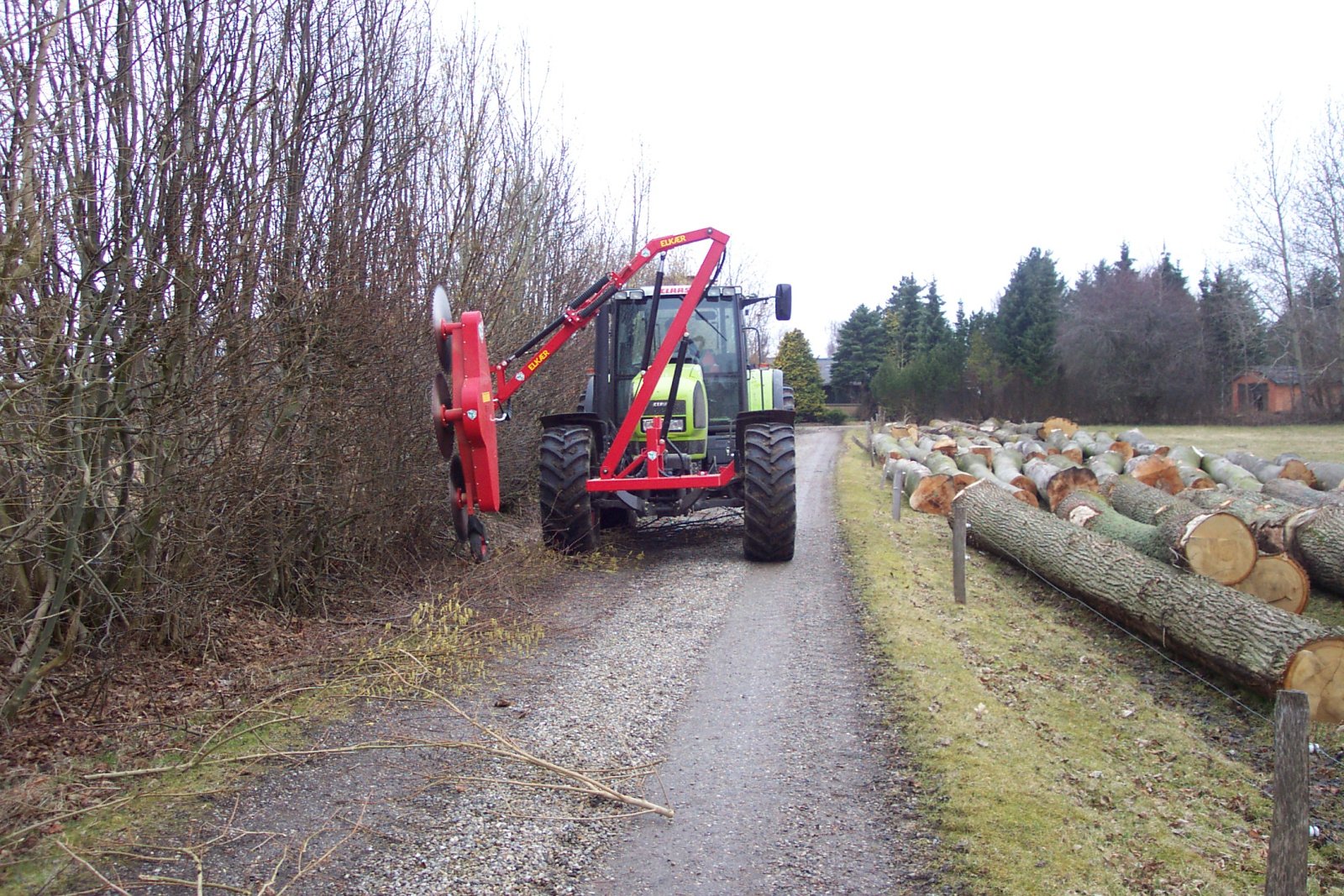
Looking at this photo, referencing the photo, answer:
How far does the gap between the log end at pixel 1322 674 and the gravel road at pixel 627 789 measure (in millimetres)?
2857

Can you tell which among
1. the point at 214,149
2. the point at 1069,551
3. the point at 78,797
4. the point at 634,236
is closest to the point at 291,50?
the point at 214,149

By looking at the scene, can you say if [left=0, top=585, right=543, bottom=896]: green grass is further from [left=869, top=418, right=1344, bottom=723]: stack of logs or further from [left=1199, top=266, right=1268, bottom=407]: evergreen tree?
[left=1199, top=266, right=1268, bottom=407]: evergreen tree

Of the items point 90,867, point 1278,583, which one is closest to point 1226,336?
point 1278,583

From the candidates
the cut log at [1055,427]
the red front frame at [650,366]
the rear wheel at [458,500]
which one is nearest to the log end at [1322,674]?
the red front frame at [650,366]

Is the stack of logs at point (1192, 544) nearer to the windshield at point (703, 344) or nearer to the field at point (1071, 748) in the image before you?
the field at point (1071, 748)

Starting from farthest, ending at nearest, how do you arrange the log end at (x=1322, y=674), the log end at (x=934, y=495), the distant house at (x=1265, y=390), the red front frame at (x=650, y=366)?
the distant house at (x=1265, y=390)
the log end at (x=934, y=495)
the red front frame at (x=650, y=366)
the log end at (x=1322, y=674)

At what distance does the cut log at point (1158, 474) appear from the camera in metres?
18.9

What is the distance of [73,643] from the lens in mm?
5379

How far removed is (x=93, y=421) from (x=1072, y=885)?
5107 millimetres

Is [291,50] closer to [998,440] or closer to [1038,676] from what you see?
[1038,676]

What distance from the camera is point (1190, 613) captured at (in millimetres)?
8086

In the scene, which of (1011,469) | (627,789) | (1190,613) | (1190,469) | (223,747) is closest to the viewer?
(627,789)

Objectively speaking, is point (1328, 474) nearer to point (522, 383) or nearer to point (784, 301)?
point (784, 301)

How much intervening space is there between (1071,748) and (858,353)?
6057 centimetres
